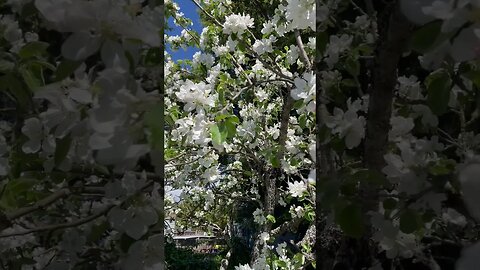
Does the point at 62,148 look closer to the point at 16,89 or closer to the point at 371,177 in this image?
the point at 16,89

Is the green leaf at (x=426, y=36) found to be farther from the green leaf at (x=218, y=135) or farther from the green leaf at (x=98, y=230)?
the green leaf at (x=218, y=135)

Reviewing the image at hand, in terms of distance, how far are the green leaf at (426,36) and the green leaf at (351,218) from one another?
0.18 meters

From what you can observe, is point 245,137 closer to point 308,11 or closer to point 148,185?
point 308,11

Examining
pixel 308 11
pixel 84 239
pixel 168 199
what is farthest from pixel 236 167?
pixel 84 239

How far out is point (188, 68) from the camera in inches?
84.9

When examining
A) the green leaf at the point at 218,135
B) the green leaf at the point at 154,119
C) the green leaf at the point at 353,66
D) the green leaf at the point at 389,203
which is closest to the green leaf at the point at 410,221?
the green leaf at the point at 389,203

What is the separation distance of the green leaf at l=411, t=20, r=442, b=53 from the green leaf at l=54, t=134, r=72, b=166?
1.29ft

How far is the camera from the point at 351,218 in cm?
58

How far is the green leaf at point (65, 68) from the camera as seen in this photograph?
59 centimetres

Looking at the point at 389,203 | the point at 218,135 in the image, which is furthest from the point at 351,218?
the point at 218,135

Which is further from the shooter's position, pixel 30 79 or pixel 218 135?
pixel 218 135

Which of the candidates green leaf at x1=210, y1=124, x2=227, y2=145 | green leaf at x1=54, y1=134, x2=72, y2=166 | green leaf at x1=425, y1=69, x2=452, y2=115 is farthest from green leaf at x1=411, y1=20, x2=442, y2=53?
green leaf at x1=210, y1=124, x2=227, y2=145

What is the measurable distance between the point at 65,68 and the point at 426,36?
0.39 metres

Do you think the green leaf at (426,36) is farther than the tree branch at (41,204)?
→ No
